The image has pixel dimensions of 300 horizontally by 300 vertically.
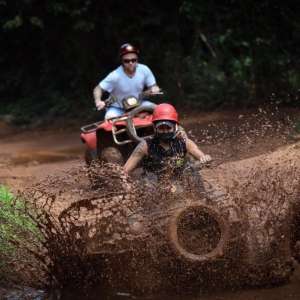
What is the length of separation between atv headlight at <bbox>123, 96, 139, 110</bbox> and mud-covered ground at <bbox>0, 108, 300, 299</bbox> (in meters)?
0.98

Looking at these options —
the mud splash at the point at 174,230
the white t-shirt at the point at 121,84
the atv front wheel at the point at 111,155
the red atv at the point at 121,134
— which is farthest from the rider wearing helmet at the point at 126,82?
the mud splash at the point at 174,230

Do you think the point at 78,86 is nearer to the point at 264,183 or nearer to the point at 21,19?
the point at 21,19

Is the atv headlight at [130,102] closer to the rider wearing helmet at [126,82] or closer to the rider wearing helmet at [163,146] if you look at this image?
the rider wearing helmet at [126,82]

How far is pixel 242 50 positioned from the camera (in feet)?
54.5

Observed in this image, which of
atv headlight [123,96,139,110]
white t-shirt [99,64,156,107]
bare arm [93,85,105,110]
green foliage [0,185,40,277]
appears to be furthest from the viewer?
white t-shirt [99,64,156,107]

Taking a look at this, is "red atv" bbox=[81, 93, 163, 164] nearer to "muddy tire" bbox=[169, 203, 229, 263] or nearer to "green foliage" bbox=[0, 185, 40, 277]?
"green foliage" bbox=[0, 185, 40, 277]

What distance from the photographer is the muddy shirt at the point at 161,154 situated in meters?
6.56

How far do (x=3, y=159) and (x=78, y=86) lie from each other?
17.6 feet

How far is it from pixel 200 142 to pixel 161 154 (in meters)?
5.05

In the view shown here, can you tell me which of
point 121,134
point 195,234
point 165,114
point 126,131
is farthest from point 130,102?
point 195,234

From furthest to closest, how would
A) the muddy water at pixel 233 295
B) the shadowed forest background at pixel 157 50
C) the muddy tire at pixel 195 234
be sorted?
the shadowed forest background at pixel 157 50
the muddy water at pixel 233 295
the muddy tire at pixel 195 234

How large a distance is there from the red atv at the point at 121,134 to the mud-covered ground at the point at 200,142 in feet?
1.88

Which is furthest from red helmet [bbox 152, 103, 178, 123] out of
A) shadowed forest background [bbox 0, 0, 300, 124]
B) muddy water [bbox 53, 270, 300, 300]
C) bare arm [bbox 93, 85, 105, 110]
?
shadowed forest background [bbox 0, 0, 300, 124]

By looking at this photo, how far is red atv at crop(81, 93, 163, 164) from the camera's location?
27.1 ft
